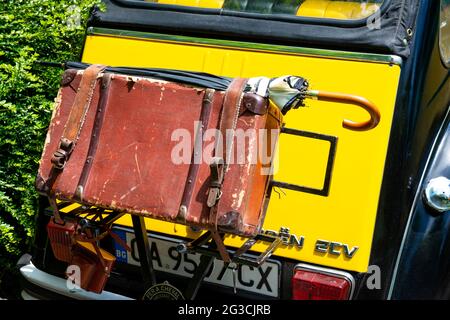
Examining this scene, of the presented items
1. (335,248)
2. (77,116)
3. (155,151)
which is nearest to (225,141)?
(155,151)

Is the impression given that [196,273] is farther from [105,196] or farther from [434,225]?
[434,225]

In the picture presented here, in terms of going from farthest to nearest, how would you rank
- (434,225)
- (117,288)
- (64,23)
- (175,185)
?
(64,23), (117,288), (434,225), (175,185)

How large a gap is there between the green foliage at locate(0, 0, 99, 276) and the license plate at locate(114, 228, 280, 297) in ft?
1.87

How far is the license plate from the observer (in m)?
3.03

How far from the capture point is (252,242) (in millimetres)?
2812

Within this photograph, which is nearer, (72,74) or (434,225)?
(72,74)

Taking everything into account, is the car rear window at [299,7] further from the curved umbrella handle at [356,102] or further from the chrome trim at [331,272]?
the chrome trim at [331,272]

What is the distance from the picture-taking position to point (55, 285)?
3.26 metres

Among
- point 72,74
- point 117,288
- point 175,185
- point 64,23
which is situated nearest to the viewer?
point 175,185

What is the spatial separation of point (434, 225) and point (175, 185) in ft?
4.08

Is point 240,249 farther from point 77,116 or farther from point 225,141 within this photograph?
point 77,116
